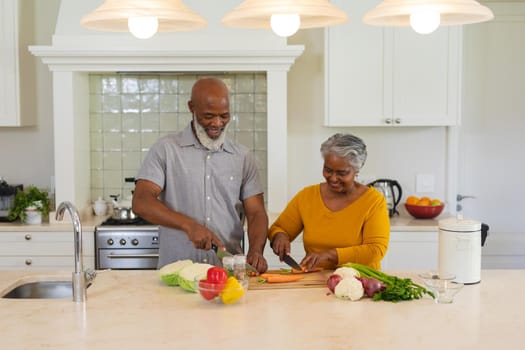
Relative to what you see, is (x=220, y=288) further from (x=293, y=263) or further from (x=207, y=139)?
(x=207, y=139)

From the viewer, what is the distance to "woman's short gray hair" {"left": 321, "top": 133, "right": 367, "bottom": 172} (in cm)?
293

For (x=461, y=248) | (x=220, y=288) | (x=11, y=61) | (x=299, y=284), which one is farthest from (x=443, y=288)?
(x=11, y=61)

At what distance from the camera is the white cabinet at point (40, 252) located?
435 centimetres

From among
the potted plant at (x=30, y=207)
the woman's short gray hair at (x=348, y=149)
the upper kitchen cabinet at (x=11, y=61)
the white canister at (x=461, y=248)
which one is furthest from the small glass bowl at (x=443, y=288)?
the upper kitchen cabinet at (x=11, y=61)

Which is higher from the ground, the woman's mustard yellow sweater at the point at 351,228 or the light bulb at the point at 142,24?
the light bulb at the point at 142,24

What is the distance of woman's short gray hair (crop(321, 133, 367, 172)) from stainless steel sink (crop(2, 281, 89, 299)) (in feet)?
3.87

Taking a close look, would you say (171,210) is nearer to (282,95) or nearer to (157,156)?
(157,156)

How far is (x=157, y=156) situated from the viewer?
3158mm

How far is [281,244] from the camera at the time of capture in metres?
3.05

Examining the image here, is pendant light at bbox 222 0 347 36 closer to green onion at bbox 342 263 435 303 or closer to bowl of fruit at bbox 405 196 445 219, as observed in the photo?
green onion at bbox 342 263 435 303

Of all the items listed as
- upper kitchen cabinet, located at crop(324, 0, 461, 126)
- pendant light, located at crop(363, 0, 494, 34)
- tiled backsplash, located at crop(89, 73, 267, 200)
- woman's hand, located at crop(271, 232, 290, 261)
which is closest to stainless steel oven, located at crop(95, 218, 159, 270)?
tiled backsplash, located at crop(89, 73, 267, 200)

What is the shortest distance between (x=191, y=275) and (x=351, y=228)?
77cm

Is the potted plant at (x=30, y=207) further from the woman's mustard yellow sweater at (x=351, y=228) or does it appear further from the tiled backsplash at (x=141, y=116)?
the woman's mustard yellow sweater at (x=351, y=228)

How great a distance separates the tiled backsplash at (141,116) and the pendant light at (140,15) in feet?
7.85
